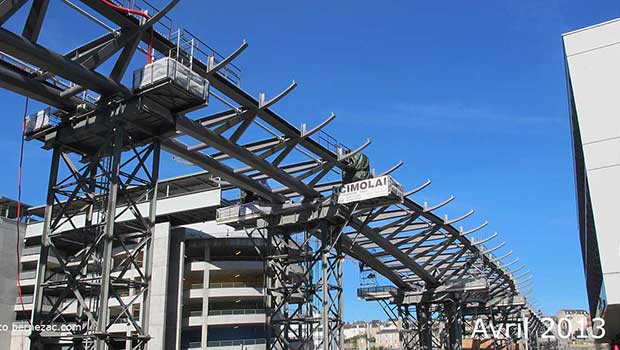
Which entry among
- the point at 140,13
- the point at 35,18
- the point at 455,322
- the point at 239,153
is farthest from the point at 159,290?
the point at 35,18

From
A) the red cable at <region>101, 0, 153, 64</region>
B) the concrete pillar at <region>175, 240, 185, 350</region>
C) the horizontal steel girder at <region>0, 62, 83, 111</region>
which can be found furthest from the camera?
the concrete pillar at <region>175, 240, 185, 350</region>

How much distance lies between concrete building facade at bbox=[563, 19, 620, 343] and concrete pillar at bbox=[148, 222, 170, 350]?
35.9m

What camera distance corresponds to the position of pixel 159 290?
4922 cm

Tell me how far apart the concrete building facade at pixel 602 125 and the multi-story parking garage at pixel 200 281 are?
3177 cm

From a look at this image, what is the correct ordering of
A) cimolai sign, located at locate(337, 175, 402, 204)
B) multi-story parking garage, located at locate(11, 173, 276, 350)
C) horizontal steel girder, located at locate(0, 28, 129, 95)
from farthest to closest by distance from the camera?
multi-story parking garage, located at locate(11, 173, 276, 350) < cimolai sign, located at locate(337, 175, 402, 204) < horizontal steel girder, located at locate(0, 28, 129, 95)

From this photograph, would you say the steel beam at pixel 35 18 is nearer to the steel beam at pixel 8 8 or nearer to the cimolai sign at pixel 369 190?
the steel beam at pixel 8 8

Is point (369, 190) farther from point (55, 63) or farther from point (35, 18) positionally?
point (35, 18)

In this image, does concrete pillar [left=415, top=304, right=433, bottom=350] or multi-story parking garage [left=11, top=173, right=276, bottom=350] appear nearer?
multi-story parking garage [left=11, top=173, right=276, bottom=350]

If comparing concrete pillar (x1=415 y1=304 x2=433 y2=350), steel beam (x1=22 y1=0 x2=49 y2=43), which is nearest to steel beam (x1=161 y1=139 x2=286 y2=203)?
steel beam (x1=22 y1=0 x2=49 y2=43)

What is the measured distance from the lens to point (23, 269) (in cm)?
6138

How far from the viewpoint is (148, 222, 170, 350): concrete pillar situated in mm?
47938

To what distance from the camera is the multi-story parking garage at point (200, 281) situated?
49.6 metres

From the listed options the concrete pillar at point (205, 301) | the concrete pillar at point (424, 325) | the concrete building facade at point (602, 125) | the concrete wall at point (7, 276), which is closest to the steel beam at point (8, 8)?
the concrete building facade at point (602, 125)

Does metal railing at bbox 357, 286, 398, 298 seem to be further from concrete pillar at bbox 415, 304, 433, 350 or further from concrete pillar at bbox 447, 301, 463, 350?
concrete pillar at bbox 447, 301, 463, 350
